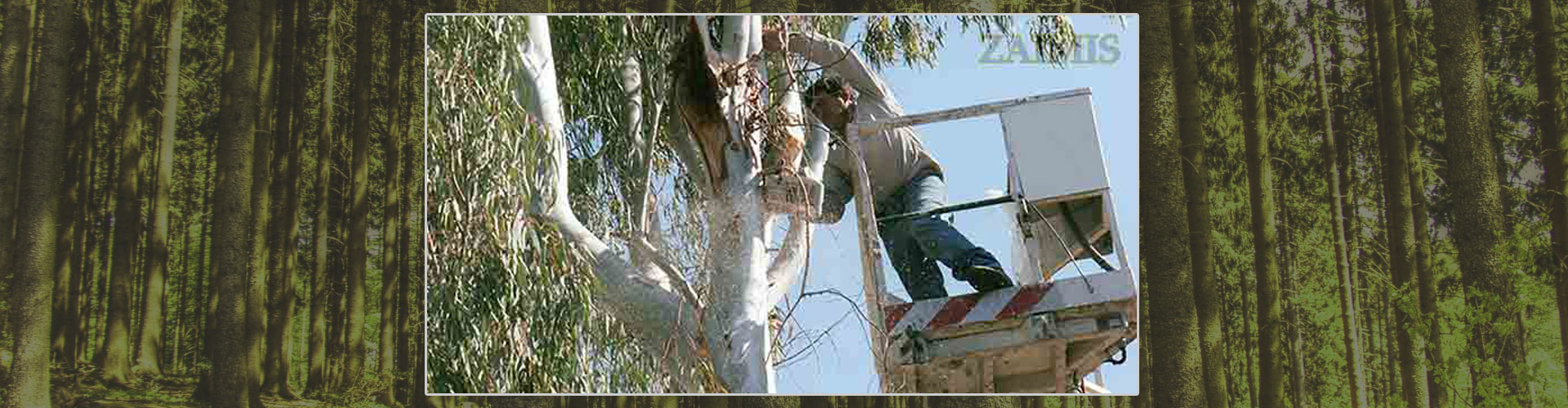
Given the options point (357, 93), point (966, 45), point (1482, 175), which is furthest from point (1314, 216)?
point (357, 93)

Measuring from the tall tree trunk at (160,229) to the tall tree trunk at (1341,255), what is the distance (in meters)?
1.98

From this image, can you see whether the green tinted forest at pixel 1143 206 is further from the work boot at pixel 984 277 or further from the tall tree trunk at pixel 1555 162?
the work boot at pixel 984 277

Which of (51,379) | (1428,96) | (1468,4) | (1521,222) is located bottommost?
(51,379)

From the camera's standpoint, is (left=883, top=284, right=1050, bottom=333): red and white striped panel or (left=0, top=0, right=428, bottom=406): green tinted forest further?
(left=0, top=0, right=428, bottom=406): green tinted forest

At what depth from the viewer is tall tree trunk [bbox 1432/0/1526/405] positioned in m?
2.62

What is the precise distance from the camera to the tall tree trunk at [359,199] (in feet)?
8.69

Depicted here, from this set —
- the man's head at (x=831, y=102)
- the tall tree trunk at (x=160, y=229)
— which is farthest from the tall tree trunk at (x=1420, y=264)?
the tall tree trunk at (x=160, y=229)

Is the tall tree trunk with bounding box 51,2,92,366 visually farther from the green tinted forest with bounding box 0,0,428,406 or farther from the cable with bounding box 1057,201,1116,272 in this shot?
the cable with bounding box 1057,201,1116,272

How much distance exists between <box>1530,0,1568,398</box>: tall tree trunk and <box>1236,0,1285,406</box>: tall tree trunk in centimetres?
46

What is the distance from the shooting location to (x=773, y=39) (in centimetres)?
260

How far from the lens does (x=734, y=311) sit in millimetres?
2537

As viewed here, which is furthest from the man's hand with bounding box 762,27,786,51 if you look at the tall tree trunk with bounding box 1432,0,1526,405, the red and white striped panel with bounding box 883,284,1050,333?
the tall tree trunk with bounding box 1432,0,1526,405

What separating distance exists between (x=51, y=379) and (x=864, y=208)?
144 centimetres

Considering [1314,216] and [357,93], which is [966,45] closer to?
[1314,216]
